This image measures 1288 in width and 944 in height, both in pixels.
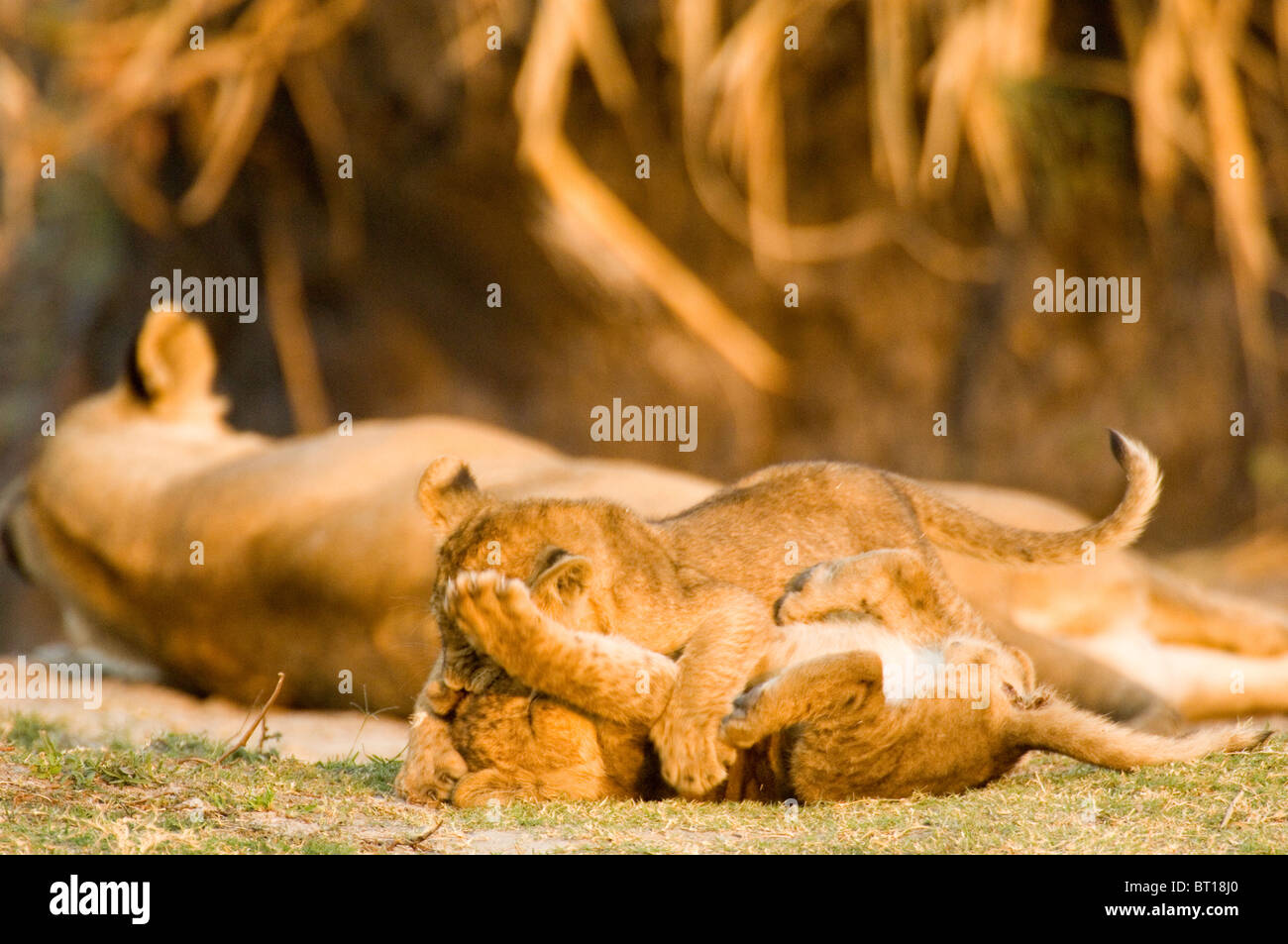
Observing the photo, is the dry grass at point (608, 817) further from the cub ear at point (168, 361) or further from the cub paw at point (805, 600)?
the cub ear at point (168, 361)

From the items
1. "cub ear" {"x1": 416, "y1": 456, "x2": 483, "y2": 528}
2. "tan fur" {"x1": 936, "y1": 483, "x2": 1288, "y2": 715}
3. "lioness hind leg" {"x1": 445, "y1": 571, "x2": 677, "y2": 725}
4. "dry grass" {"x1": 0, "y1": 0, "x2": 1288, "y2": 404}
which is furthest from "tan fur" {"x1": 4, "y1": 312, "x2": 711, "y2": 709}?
"dry grass" {"x1": 0, "y1": 0, "x2": 1288, "y2": 404}

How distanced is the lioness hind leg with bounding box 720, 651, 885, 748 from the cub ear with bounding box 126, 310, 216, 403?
14.7 feet

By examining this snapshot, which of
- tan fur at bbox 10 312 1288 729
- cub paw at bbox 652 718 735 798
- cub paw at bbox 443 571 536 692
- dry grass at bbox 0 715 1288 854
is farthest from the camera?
tan fur at bbox 10 312 1288 729

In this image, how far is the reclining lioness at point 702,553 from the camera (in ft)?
9.51

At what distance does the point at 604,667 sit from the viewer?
286 cm

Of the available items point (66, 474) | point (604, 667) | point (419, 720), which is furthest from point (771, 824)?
point (66, 474)

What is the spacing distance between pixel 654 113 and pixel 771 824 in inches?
249

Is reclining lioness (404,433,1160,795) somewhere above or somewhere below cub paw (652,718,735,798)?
above

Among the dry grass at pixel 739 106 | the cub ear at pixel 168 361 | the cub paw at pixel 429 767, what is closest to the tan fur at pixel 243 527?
the cub ear at pixel 168 361

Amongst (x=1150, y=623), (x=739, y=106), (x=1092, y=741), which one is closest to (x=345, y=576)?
(x=1150, y=623)

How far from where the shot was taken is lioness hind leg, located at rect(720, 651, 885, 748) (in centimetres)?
281

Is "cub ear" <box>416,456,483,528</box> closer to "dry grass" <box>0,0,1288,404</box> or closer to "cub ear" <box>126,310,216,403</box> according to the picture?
"cub ear" <box>126,310,216,403</box>

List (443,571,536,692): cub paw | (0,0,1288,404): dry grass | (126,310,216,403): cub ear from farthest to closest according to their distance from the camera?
(0,0,1288,404): dry grass, (126,310,216,403): cub ear, (443,571,536,692): cub paw

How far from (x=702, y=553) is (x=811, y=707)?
495 millimetres
